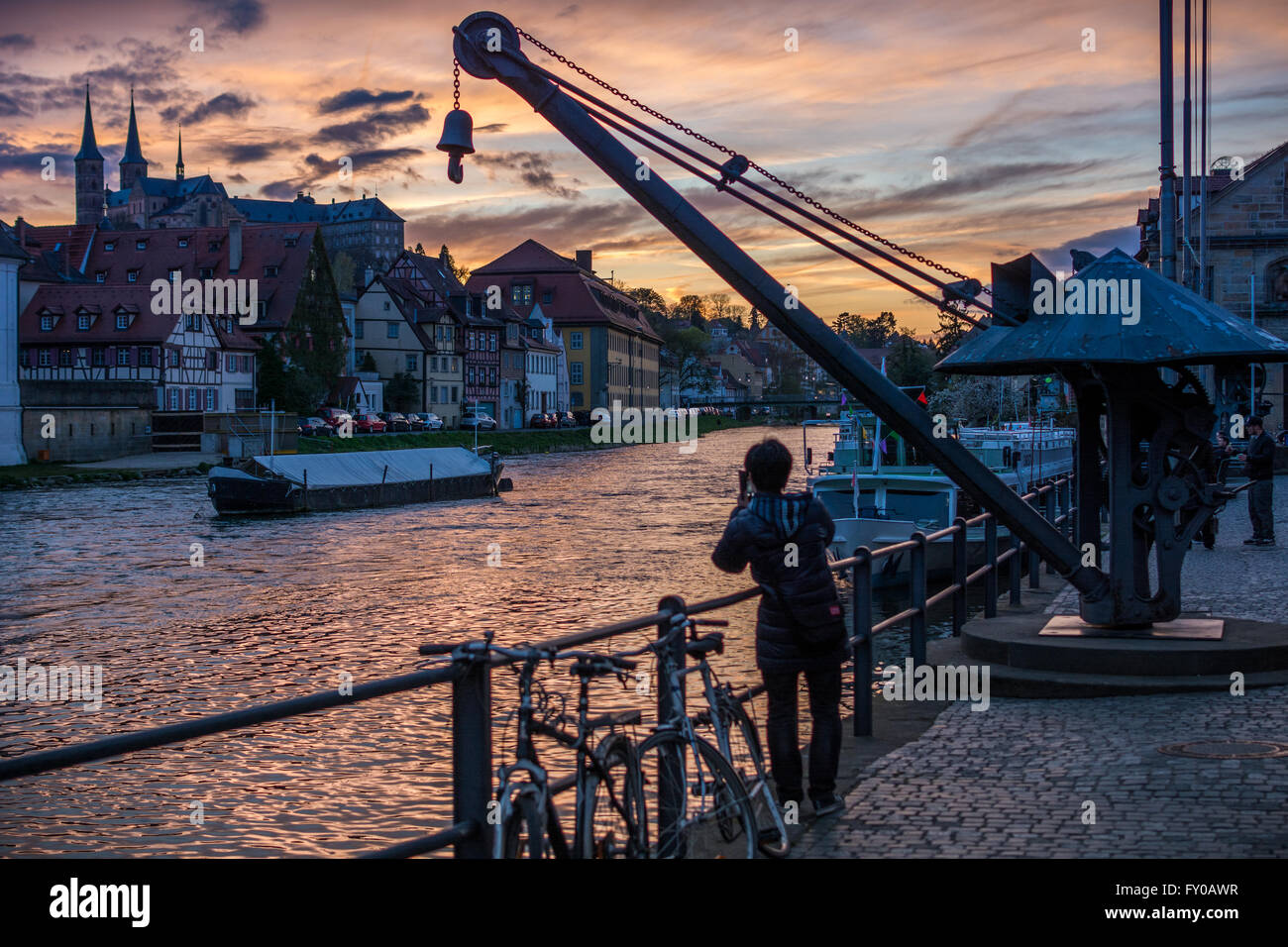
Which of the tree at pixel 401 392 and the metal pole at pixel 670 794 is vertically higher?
the tree at pixel 401 392

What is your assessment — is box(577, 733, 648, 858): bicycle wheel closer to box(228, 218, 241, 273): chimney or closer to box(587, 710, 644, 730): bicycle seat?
box(587, 710, 644, 730): bicycle seat

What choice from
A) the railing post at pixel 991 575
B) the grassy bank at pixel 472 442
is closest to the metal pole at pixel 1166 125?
the railing post at pixel 991 575

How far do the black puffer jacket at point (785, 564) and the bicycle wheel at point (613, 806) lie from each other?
1.28m

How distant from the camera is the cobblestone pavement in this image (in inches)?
230

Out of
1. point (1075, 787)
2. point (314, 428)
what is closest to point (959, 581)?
point (1075, 787)

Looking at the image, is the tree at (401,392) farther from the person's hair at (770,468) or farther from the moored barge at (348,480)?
the person's hair at (770,468)

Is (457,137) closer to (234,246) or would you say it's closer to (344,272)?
(234,246)

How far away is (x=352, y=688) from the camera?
4.04 meters

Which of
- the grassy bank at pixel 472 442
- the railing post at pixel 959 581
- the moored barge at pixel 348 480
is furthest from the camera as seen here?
the grassy bank at pixel 472 442

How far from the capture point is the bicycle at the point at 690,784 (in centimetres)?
522
